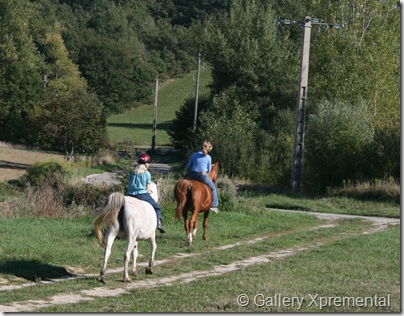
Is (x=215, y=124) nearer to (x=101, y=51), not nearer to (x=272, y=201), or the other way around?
(x=272, y=201)

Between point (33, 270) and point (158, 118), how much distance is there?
323 ft

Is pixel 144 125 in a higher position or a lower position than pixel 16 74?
lower

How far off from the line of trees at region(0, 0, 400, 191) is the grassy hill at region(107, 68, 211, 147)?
28.3ft

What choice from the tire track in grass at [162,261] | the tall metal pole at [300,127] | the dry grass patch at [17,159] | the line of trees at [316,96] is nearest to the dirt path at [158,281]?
the tire track in grass at [162,261]

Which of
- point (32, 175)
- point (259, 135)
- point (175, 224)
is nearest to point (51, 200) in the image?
point (175, 224)

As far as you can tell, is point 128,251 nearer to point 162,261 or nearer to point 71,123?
point 162,261

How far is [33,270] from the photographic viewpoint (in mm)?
14625

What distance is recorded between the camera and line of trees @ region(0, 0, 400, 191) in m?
39.4

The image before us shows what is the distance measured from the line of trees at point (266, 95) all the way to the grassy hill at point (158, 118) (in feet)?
28.3

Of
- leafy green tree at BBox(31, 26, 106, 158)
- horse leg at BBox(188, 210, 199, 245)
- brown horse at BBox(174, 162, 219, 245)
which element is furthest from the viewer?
leafy green tree at BBox(31, 26, 106, 158)

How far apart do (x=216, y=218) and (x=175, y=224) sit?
2.18 meters

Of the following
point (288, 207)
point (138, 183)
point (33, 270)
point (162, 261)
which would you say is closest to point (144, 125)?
point (288, 207)

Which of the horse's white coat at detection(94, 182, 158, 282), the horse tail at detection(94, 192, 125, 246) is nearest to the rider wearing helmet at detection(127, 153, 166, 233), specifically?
the horse's white coat at detection(94, 182, 158, 282)

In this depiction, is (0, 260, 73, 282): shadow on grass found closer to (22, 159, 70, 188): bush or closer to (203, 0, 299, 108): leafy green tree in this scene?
(22, 159, 70, 188): bush
